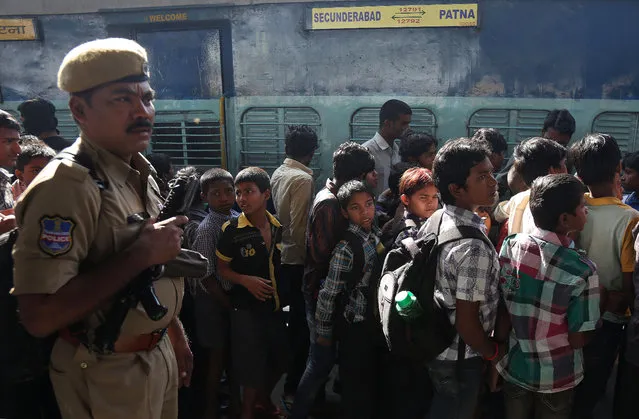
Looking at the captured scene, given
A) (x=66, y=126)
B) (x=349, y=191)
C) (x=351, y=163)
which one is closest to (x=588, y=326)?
(x=349, y=191)

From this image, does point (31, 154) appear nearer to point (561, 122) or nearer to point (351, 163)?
point (351, 163)

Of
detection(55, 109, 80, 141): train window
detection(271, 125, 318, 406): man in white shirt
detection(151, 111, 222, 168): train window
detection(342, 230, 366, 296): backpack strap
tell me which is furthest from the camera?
detection(55, 109, 80, 141): train window

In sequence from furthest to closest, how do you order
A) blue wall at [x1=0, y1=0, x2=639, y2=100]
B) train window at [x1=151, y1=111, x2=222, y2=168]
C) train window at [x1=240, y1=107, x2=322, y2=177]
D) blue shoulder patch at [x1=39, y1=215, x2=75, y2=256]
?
train window at [x1=151, y1=111, x2=222, y2=168]
train window at [x1=240, y1=107, x2=322, y2=177]
blue wall at [x1=0, y1=0, x2=639, y2=100]
blue shoulder patch at [x1=39, y1=215, x2=75, y2=256]

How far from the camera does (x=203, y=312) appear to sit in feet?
10.0

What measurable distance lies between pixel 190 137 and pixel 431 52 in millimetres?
2968

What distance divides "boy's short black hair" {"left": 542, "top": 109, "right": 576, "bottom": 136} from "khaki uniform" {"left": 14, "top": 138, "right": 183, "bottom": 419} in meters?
3.82

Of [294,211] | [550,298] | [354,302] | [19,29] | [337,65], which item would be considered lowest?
[354,302]

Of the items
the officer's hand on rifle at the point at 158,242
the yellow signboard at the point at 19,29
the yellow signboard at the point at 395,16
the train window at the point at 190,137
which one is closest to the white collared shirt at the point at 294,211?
the officer's hand on rifle at the point at 158,242

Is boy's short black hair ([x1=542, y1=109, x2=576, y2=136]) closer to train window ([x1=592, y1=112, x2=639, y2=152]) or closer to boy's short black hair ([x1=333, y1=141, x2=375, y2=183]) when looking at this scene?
train window ([x1=592, y1=112, x2=639, y2=152])

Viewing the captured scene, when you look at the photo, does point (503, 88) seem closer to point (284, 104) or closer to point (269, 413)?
point (284, 104)

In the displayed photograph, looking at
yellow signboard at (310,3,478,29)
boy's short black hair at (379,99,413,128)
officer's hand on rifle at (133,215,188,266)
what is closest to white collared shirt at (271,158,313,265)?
boy's short black hair at (379,99,413,128)

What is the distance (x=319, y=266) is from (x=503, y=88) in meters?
3.44

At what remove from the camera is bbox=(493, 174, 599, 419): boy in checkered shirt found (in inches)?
81.7

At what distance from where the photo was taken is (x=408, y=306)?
6.79 ft
